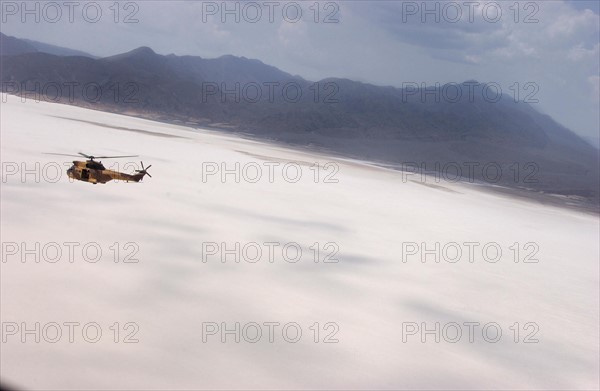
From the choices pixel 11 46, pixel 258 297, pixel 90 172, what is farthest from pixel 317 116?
pixel 11 46

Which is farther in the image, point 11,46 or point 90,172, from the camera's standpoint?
point 11,46

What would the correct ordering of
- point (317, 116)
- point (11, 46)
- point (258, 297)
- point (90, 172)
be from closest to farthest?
point (258, 297) < point (90, 172) < point (317, 116) < point (11, 46)

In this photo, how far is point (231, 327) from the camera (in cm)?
716

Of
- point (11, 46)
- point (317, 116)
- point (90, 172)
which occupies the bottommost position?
point (90, 172)

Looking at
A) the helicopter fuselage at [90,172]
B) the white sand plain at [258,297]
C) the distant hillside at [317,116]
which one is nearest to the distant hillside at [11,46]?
the distant hillside at [317,116]

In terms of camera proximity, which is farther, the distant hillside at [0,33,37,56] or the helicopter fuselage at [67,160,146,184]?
the distant hillside at [0,33,37,56]

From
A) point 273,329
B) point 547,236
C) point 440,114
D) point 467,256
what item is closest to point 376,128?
point 440,114

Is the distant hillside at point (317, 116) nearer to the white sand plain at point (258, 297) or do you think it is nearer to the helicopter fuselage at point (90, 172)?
the white sand plain at point (258, 297)

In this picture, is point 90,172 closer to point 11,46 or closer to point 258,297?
point 258,297

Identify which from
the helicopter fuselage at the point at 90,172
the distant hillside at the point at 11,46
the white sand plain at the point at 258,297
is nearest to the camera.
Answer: the white sand plain at the point at 258,297

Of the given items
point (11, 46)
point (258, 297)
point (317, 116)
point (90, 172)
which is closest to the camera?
point (258, 297)

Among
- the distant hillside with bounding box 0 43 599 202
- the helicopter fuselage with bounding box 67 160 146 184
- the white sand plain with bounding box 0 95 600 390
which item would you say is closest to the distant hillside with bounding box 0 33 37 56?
the distant hillside with bounding box 0 43 599 202

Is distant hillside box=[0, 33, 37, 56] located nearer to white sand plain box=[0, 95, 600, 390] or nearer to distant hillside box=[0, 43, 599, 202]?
distant hillside box=[0, 43, 599, 202]

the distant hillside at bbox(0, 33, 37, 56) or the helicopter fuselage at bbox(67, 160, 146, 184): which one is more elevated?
the distant hillside at bbox(0, 33, 37, 56)
